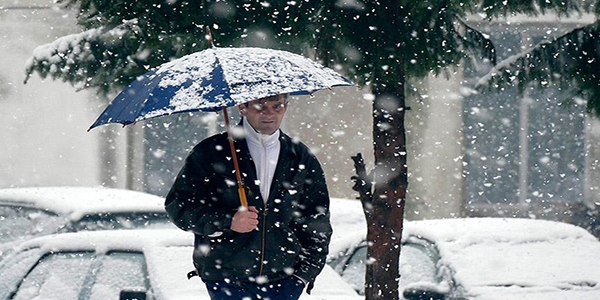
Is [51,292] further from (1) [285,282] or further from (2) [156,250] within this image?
(1) [285,282]

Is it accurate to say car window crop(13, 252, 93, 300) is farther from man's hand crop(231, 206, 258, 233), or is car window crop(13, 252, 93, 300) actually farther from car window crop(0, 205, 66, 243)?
car window crop(0, 205, 66, 243)

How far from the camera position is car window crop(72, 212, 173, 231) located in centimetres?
1005

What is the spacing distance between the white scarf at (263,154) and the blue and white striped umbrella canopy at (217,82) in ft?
0.62

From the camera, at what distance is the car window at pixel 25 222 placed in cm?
1018

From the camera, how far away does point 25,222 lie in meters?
10.7

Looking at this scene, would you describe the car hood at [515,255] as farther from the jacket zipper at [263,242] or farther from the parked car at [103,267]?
the jacket zipper at [263,242]

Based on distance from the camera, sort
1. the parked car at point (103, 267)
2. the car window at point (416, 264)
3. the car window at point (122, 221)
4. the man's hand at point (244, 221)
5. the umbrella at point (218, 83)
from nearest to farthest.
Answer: the man's hand at point (244, 221)
the umbrella at point (218, 83)
the parked car at point (103, 267)
the car window at point (416, 264)
the car window at point (122, 221)

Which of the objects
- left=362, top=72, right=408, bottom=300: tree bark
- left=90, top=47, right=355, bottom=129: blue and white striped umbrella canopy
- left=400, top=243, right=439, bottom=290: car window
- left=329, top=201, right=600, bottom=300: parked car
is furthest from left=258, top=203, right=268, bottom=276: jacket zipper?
left=400, top=243, right=439, bottom=290: car window

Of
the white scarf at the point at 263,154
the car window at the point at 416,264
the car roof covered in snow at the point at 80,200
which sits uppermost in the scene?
the white scarf at the point at 263,154

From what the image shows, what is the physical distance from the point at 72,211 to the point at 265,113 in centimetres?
505

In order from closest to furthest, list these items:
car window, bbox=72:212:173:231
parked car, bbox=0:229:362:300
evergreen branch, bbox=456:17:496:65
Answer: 1. parked car, bbox=0:229:362:300
2. evergreen branch, bbox=456:17:496:65
3. car window, bbox=72:212:173:231

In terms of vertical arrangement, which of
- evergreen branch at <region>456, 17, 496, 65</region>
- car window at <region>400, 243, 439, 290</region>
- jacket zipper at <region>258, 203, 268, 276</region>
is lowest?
car window at <region>400, 243, 439, 290</region>

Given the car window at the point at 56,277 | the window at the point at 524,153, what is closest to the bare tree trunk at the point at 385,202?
the car window at the point at 56,277

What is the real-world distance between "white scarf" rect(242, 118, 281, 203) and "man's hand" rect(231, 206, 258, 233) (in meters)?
0.18
